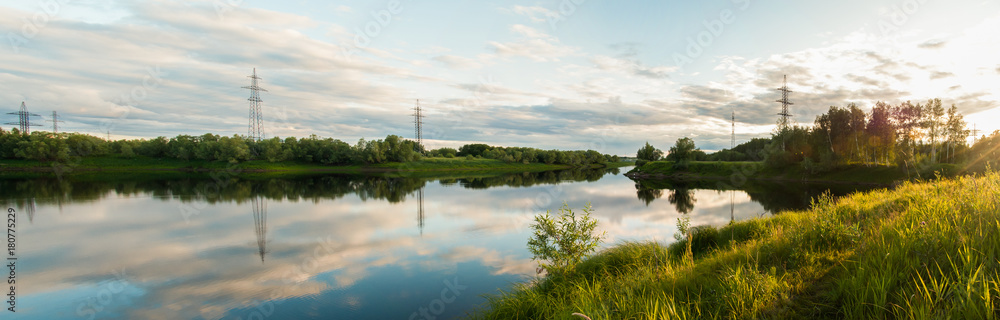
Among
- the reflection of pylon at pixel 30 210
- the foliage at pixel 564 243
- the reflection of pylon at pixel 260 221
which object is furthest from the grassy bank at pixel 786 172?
the reflection of pylon at pixel 30 210

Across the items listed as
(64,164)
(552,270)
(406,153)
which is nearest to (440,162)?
(406,153)

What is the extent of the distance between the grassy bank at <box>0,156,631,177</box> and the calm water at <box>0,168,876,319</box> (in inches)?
2877

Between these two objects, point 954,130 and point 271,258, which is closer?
point 271,258

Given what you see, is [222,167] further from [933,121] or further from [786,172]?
[933,121]

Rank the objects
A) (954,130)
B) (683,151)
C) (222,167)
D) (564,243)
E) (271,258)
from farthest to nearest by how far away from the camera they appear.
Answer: (222,167), (683,151), (954,130), (271,258), (564,243)

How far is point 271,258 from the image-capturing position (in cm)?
1694

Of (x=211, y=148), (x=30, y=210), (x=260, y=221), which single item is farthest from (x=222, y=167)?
(x=260, y=221)

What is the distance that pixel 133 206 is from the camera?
107 ft

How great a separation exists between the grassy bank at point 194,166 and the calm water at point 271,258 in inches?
2877

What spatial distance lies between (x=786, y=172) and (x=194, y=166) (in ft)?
459

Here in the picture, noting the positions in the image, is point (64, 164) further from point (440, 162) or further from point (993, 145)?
point (993, 145)

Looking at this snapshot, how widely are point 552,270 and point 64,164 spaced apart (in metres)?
133

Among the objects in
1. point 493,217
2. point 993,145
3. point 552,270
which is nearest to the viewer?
point 552,270

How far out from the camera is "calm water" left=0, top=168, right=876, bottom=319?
1174cm
